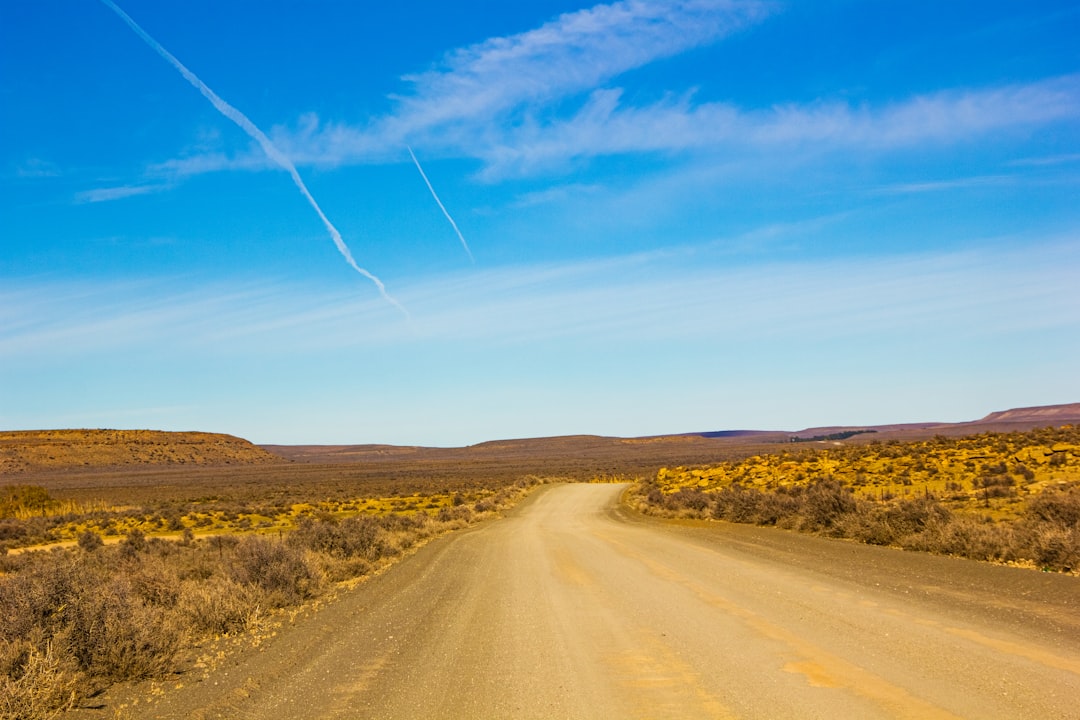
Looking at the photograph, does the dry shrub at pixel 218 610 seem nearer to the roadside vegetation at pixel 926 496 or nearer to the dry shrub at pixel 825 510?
the roadside vegetation at pixel 926 496

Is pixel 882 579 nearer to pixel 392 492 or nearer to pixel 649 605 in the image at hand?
pixel 649 605

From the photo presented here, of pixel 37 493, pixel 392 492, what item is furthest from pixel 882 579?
pixel 37 493

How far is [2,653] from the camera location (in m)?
7.47

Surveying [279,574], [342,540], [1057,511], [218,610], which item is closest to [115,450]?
[342,540]

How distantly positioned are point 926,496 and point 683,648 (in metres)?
13.7

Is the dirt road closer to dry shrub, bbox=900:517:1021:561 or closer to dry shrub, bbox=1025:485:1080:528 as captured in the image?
dry shrub, bbox=900:517:1021:561

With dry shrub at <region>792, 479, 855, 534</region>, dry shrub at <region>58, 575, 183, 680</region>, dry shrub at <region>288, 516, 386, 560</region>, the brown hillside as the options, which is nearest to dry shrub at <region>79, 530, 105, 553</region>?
dry shrub at <region>288, 516, 386, 560</region>

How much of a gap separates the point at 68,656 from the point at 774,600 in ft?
29.6

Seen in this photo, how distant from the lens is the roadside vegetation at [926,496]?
48.6 feet

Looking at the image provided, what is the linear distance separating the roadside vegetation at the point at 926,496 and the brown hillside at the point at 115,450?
141331mm

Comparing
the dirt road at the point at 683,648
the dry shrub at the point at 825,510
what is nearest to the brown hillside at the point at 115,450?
the dry shrub at the point at 825,510

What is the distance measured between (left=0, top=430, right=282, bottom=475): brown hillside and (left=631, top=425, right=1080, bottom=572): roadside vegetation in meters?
141

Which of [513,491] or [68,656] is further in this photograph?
[513,491]

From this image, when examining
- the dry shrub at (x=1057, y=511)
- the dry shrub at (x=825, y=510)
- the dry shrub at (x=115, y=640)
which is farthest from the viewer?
the dry shrub at (x=825, y=510)
